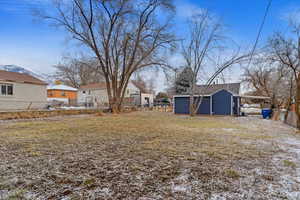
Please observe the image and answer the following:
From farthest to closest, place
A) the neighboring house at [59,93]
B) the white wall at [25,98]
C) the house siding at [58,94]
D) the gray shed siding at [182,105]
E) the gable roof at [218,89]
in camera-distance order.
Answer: the house siding at [58,94], the neighboring house at [59,93], the gray shed siding at [182,105], the gable roof at [218,89], the white wall at [25,98]

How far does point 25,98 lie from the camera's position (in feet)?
52.0

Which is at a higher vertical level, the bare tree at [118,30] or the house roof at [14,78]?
the bare tree at [118,30]

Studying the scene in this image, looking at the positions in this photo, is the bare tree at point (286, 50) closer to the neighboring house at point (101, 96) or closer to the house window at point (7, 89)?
the neighboring house at point (101, 96)

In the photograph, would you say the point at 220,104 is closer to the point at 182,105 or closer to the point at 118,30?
the point at 182,105

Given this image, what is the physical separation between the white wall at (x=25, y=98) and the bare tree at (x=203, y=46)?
1394 cm

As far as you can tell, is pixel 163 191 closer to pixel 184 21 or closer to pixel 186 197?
pixel 186 197

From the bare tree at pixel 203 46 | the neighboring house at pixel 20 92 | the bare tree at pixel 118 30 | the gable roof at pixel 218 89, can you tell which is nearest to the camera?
the bare tree at pixel 203 46

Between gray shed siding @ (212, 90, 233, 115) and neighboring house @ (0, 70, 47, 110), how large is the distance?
16087 mm

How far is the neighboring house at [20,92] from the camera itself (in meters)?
14.5

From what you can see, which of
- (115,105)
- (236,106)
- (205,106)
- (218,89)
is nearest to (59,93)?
(115,105)

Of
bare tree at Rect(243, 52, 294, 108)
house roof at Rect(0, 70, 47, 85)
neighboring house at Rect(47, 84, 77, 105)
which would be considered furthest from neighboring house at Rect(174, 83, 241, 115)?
neighboring house at Rect(47, 84, 77, 105)

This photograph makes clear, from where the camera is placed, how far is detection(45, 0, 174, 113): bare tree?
14.9 metres

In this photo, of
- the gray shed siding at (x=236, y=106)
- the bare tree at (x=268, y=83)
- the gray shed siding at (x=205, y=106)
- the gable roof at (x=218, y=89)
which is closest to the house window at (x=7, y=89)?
the gable roof at (x=218, y=89)

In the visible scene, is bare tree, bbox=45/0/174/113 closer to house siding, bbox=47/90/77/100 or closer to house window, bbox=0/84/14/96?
house window, bbox=0/84/14/96
